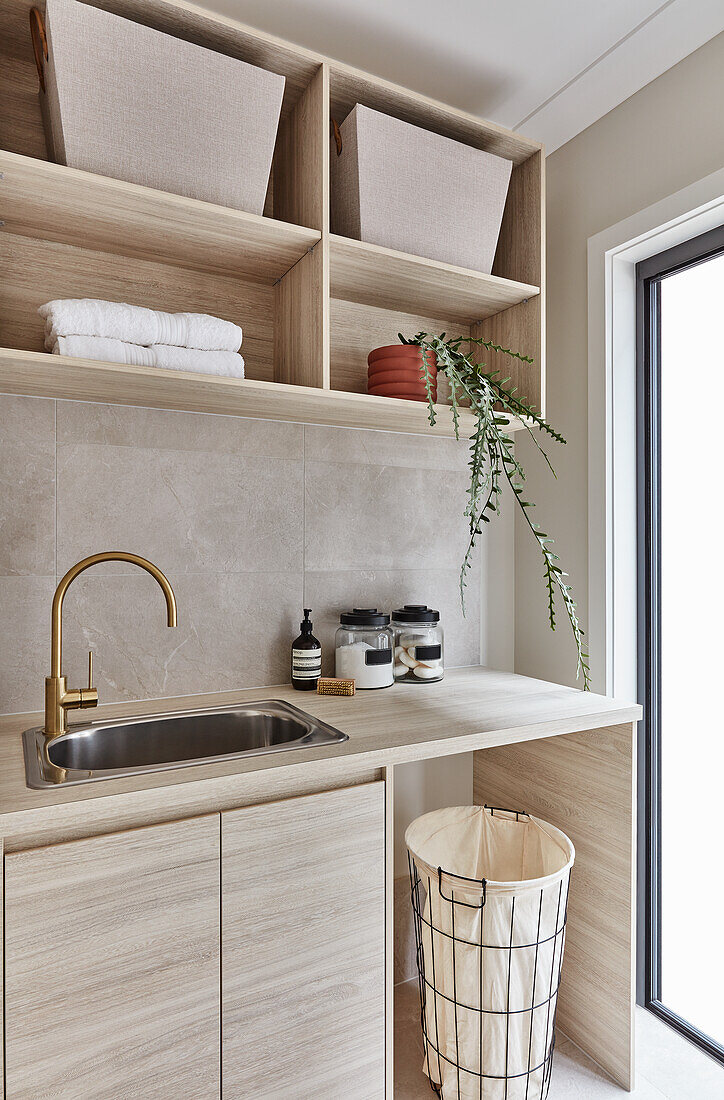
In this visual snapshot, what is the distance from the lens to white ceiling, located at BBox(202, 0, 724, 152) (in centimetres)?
151

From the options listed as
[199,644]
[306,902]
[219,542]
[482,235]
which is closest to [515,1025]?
[306,902]

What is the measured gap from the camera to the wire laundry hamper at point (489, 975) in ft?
4.48

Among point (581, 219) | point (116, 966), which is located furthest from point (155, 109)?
point (116, 966)

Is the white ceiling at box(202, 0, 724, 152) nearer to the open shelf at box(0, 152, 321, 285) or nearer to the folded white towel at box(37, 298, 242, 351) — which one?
the open shelf at box(0, 152, 321, 285)

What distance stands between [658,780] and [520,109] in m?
1.87

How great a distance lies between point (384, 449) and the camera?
192 centimetres

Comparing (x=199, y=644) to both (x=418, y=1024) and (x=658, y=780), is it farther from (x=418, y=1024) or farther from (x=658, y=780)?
(x=658, y=780)

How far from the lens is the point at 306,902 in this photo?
117 cm

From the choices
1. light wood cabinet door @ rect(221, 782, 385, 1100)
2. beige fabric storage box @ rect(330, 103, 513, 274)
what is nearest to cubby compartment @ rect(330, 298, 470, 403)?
beige fabric storage box @ rect(330, 103, 513, 274)

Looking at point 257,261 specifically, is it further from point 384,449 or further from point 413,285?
point 384,449

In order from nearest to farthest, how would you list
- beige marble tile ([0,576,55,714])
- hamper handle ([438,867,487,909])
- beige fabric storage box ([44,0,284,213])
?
1. beige fabric storage box ([44,0,284,213])
2. hamper handle ([438,867,487,909])
3. beige marble tile ([0,576,55,714])

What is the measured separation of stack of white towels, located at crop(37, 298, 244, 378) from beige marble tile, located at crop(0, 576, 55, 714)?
51cm

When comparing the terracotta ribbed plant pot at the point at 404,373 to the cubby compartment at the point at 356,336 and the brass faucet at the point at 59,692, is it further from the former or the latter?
the brass faucet at the point at 59,692

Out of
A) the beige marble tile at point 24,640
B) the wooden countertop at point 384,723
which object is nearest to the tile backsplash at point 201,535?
the beige marble tile at point 24,640
